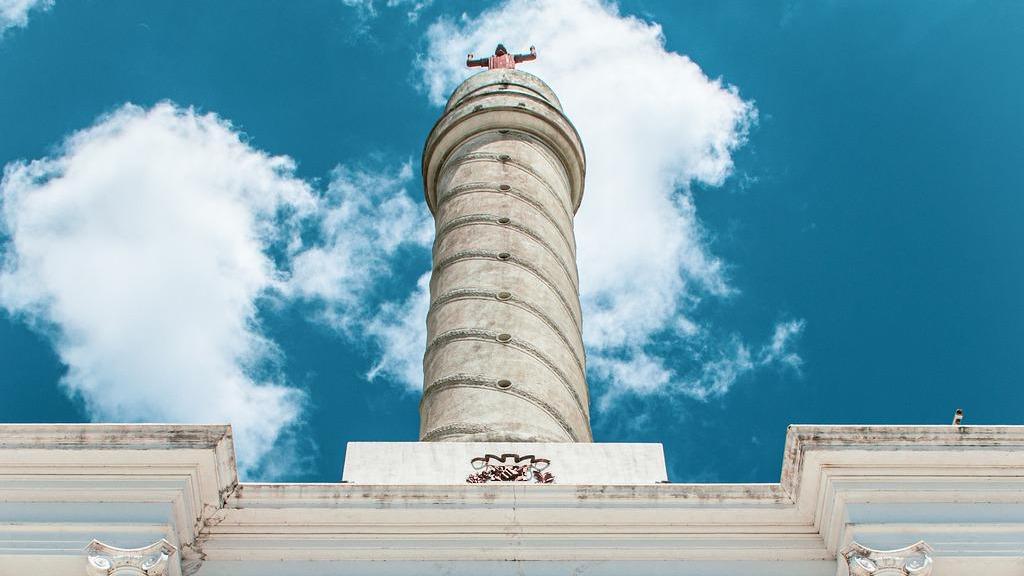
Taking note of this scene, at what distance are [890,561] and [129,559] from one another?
4944 millimetres

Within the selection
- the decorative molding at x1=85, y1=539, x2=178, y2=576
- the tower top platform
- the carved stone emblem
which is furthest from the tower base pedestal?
the tower top platform

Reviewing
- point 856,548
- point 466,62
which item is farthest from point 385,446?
point 466,62

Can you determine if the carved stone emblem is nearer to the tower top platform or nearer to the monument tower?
the monument tower

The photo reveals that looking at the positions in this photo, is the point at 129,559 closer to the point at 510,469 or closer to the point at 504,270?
the point at 510,469

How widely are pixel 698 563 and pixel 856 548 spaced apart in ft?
3.53

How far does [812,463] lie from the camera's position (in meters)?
9.43

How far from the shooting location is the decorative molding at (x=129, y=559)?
877 cm

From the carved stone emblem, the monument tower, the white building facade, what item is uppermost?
the monument tower

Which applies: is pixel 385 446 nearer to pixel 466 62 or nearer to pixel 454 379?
pixel 454 379

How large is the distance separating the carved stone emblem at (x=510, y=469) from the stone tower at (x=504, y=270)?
3.46 ft

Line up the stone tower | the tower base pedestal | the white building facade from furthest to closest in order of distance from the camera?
the stone tower, the tower base pedestal, the white building facade

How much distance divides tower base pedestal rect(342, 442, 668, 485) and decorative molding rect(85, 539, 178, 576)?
207 cm

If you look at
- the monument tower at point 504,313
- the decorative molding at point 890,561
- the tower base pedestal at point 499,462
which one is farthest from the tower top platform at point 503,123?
the decorative molding at point 890,561

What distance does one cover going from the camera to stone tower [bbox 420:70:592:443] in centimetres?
1270
